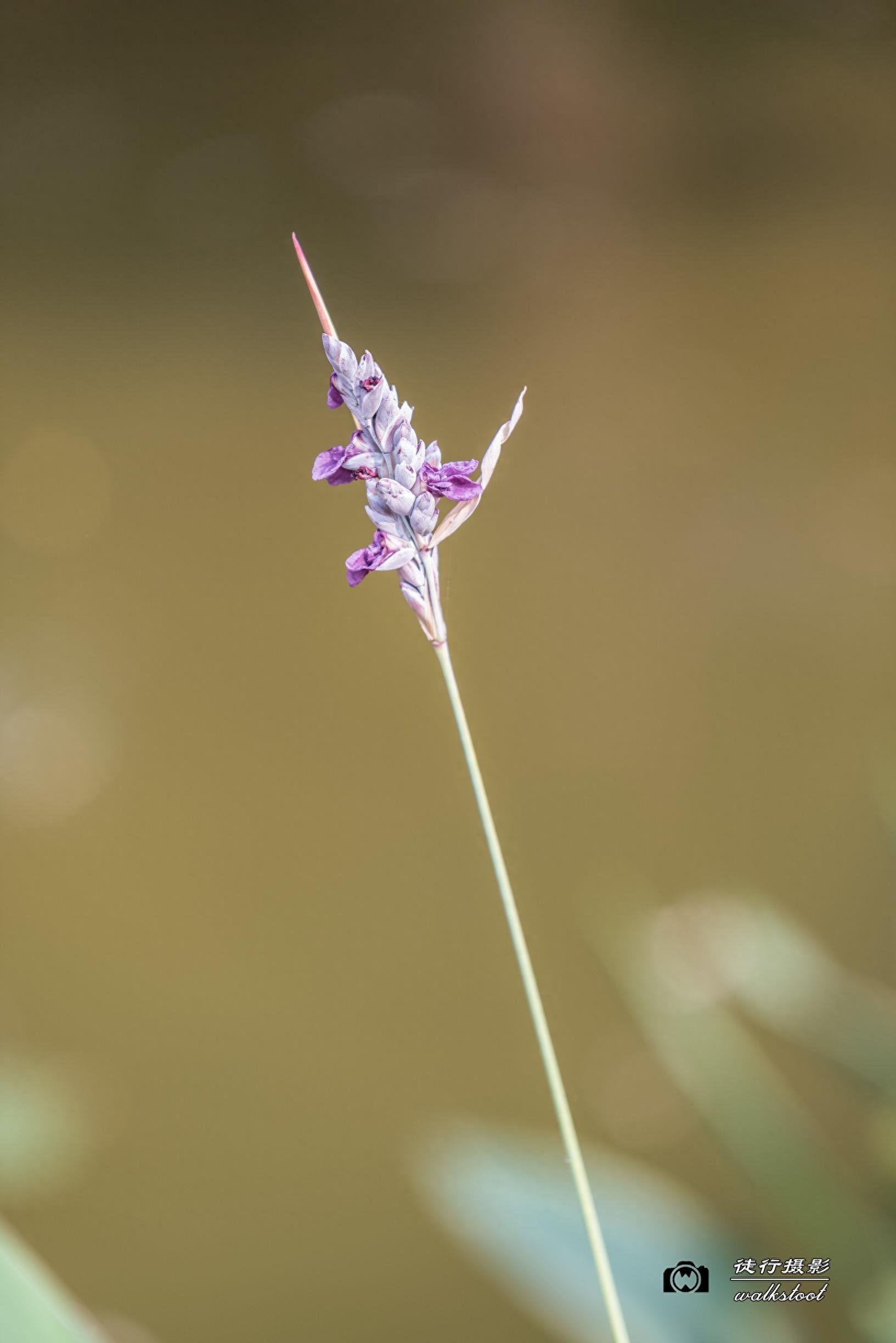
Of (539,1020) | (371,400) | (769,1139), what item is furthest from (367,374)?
(769,1139)

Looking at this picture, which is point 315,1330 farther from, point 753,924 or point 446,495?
point 446,495

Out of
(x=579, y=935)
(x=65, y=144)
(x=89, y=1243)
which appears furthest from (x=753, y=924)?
(x=65, y=144)

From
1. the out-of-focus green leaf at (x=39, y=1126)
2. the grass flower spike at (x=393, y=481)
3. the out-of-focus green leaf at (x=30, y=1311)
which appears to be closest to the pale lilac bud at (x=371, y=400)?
the grass flower spike at (x=393, y=481)

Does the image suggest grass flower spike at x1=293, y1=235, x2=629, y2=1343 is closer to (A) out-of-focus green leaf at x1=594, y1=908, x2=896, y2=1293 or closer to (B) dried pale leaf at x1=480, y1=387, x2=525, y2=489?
(B) dried pale leaf at x1=480, y1=387, x2=525, y2=489

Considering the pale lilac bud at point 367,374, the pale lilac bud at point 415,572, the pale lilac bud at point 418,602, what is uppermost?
the pale lilac bud at point 367,374

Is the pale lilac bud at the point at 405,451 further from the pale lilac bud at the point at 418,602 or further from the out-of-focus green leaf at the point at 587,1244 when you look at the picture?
the out-of-focus green leaf at the point at 587,1244

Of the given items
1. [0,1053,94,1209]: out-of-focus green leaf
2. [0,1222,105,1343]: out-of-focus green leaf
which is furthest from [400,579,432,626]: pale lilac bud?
[0,1053,94,1209]: out-of-focus green leaf

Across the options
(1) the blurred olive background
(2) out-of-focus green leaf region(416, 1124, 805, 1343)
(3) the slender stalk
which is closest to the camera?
(3) the slender stalk
